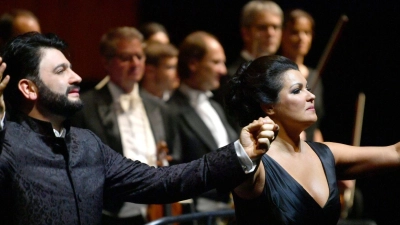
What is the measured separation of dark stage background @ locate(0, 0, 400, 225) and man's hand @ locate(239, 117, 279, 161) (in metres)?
3.14

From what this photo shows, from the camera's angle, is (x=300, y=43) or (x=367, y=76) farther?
(x=367, y=76)

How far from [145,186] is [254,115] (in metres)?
0.49

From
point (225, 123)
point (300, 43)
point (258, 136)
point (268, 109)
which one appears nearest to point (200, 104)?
point (225, 123)

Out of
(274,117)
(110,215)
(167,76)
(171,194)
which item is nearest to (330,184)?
(274,117)

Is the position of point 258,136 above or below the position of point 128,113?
above

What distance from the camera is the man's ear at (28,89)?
113 inches

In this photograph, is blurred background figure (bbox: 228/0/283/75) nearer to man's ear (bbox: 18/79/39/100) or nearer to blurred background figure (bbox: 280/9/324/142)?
blurred background figure (bbox: 280/9/324/142)

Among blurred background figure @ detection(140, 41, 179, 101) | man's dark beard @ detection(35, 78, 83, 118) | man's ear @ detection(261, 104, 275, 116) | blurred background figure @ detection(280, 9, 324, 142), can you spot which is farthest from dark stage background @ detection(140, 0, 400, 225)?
man's dark beard @ detection(35, 78, 83, 118)

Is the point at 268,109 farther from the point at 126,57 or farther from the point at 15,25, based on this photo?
the point at 15,25

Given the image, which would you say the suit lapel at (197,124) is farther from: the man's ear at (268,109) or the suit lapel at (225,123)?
the man's ear at (268,109)

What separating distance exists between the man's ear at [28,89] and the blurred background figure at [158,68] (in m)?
2.15

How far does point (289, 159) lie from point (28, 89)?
940 millimetres

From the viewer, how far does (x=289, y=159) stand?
3.06 metres

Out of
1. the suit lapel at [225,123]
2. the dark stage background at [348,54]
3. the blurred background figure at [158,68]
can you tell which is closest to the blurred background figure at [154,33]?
the blurred background figure at [158,68]
